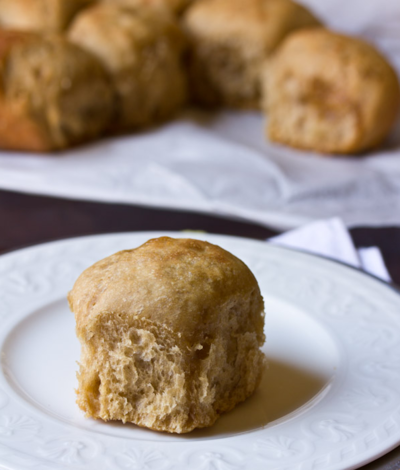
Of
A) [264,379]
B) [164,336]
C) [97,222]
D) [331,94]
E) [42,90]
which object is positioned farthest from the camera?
[331,94]

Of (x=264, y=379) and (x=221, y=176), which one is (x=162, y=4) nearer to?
(x=221, y=176)

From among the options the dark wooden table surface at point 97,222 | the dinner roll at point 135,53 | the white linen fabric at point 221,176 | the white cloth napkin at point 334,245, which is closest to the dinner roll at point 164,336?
the white cloth napkin at point 334,245

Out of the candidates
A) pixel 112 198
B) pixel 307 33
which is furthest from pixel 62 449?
pixel 307 33

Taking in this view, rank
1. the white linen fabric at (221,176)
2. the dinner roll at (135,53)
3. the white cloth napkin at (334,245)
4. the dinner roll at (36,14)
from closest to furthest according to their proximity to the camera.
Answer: the white cloth napkin at (334,245)
the white linen fabric at (221,176)
the dinner roll at (135,53)
the dinner roll at (36,14)

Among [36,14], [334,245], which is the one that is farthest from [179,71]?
[334,245]

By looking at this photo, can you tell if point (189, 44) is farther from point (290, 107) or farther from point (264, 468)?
point (264, 468)

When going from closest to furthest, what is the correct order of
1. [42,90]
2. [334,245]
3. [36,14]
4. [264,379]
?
[264,379] < [334,245] < [42,90] < [36,14]

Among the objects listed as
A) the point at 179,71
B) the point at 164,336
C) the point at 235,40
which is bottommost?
the point at 179,71

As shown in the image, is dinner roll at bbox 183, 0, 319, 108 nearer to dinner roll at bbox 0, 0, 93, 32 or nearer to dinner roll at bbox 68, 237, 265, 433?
dinner roll at bbox 0, 0, 93, 32

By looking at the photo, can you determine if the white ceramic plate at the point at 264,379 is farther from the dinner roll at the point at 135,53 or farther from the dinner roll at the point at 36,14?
the dinner roll at the point at 36,14
